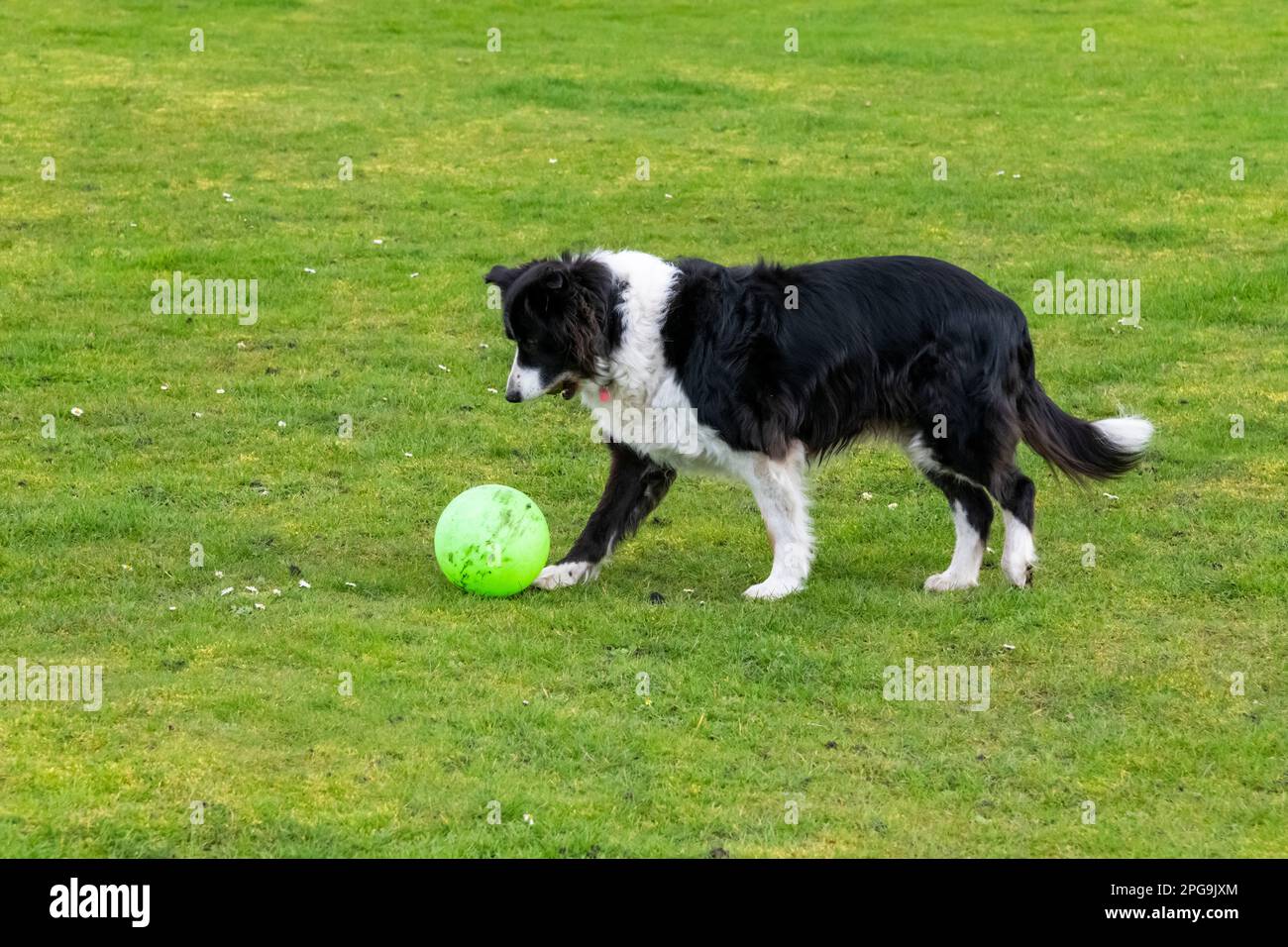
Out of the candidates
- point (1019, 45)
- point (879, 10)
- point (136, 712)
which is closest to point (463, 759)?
point (136, 712)

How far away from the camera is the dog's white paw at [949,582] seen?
8.67 meters

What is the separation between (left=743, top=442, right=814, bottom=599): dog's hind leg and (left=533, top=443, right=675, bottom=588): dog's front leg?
1.91 ft

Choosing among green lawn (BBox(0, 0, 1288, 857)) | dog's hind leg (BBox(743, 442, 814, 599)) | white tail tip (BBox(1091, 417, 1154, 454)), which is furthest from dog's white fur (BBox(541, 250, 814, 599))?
white tail tip (BBox(1091, 417, 1154, 454))

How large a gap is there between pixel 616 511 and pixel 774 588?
0.96 meters

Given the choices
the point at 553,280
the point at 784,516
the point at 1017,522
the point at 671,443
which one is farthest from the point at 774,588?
the point at 553,280

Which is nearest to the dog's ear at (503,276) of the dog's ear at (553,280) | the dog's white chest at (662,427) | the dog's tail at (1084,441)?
the dog's ear at (553,280)

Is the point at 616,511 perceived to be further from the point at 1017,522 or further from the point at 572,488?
the point at 1017,522

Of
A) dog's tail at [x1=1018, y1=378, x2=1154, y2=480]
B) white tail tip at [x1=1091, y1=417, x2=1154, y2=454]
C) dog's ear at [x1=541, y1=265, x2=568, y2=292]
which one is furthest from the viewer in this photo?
white tail tip at [x1=1091, y1=417, x2=1154, y2=454]

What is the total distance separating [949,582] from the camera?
8.70 metres

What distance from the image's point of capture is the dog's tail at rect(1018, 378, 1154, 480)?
29.3 feet

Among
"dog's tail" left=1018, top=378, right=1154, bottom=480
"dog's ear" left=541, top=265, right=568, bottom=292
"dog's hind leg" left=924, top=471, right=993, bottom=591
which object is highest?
"dog's ear" left=541, top=265, right=568, bottom=292

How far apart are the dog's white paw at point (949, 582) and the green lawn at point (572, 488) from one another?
0.54 ft

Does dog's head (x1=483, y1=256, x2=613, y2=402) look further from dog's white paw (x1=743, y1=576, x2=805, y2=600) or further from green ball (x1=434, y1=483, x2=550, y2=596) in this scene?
dog's white paw (x1=743, y1=576, x2=805, y2=600)

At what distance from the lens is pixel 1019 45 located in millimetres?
24547
